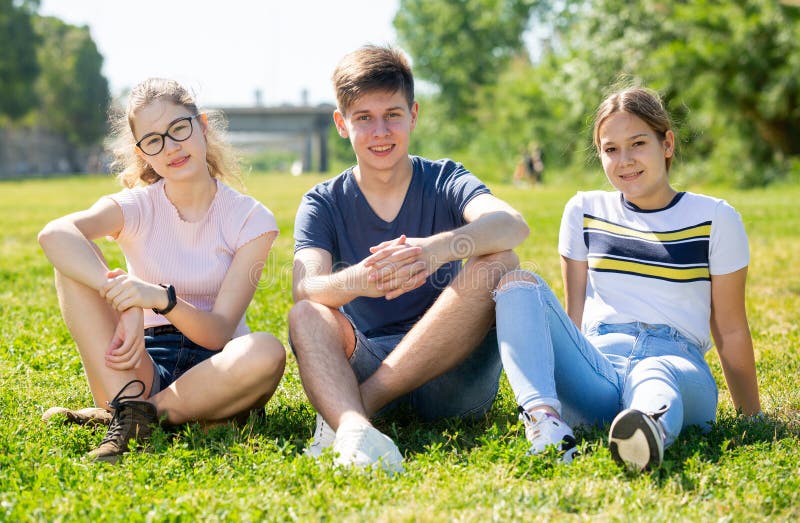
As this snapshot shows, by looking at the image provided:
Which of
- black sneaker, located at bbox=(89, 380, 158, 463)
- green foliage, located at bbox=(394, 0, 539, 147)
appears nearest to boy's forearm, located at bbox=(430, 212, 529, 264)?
black sneaker, located at bbox=(89, 380, 158, 463)

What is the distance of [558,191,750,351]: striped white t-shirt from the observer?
3.40 m

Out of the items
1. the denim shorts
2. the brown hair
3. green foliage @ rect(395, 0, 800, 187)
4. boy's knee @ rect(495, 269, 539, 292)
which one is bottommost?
the denim shorts

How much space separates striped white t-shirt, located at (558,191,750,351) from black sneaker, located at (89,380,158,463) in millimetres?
1933

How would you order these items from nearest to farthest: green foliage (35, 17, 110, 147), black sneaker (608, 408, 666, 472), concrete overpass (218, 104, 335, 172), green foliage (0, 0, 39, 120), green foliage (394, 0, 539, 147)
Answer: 1. black sneaker (608, 408, 666, 472)
2. green foliage (394, 0, 539, 147)
3. green foliage (0, 0, 39, 120)
4. concrete overpass (218, 104, 335, 172)
5. green foliage (35, 17, 110, 147)

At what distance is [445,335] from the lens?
3.22 metres

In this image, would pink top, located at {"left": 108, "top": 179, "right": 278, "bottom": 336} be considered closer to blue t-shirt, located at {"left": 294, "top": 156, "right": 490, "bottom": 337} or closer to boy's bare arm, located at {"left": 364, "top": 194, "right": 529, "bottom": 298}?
blue t-shirt, located at {"left": 294, "top": 156, "right": 490, "bottom": 337}

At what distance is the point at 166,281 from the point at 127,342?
502 mm

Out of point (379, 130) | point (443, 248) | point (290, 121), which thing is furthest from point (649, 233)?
point (290, 121)

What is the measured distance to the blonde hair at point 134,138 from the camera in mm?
3830

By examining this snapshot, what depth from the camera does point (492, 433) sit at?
3201mm

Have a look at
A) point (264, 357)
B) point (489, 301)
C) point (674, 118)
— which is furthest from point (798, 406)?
point (264, 357)

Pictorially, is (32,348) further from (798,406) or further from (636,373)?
(798,406)

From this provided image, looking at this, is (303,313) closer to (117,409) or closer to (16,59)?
(117,409)

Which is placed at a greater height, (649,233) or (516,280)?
(649,233)
